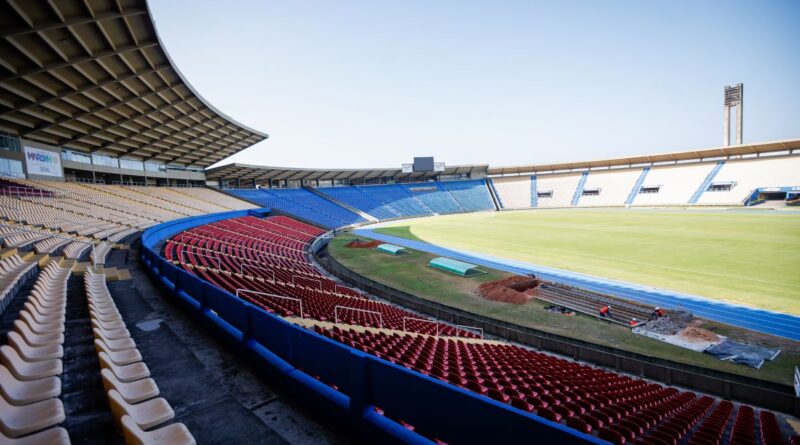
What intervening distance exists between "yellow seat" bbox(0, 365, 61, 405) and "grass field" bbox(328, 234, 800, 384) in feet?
45.7

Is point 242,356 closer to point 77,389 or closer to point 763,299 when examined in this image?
point 77,389

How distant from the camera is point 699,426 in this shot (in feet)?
23.1

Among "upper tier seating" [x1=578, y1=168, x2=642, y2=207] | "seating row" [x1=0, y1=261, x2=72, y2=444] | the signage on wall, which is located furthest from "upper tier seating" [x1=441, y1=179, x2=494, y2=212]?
"seating row" [x1=0, y1=261, x2=72, y2=444]

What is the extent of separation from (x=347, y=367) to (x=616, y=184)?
7431cm

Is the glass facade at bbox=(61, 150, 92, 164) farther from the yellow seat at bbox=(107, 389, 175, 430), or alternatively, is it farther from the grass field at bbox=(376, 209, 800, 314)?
the yellow seat at bbox=(107, 389, 175, 430)

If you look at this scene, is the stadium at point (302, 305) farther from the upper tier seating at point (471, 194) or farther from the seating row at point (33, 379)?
the upper tier seating at point (471, 194)

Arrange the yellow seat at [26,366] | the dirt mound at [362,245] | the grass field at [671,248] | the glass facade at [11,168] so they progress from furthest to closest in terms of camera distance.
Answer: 1. the dirt mound at [362,245]
2. the glass facade at [11,168]
3. the grass field at [671,248]
4. the yellow seat at [26,366]

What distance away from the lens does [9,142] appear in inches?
1036

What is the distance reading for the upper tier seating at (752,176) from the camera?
5128cm

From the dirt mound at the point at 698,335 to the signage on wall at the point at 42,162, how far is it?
42248 mm

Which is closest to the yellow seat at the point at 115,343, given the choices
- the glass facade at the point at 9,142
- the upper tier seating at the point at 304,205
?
the glass facade at the point at 9,142

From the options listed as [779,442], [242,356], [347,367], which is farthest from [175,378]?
[779,442]

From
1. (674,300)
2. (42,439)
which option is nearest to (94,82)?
(42,439)

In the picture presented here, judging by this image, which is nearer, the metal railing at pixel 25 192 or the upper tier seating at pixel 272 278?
the upper tier seating at pixel 272 278
